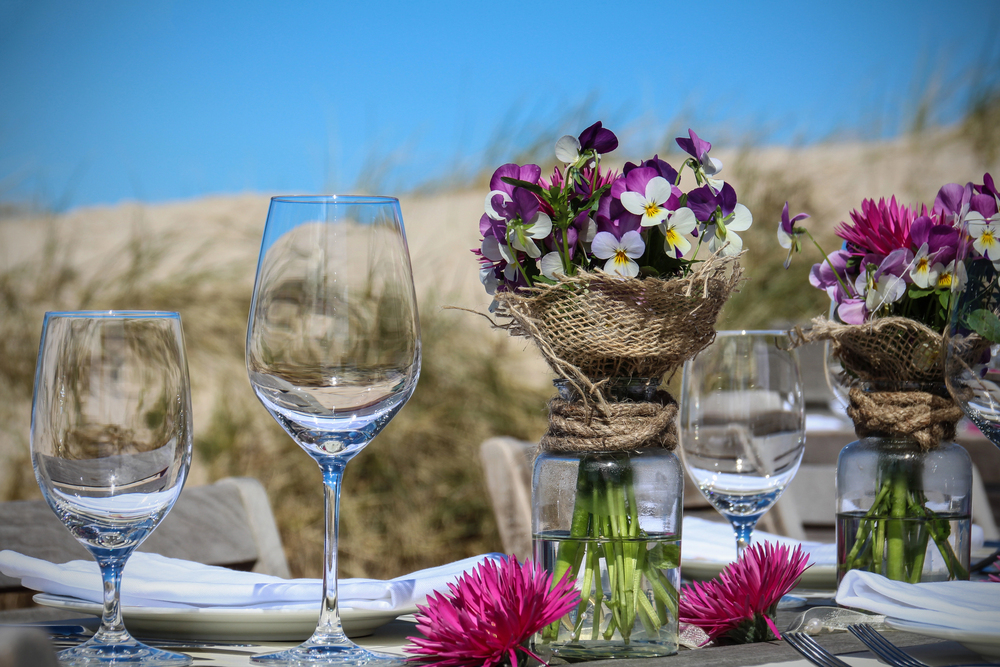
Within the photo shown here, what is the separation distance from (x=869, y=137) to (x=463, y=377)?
5.28 meters

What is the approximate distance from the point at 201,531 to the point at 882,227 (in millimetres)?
807

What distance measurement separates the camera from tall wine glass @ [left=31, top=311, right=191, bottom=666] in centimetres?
56

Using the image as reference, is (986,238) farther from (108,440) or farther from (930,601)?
(108,440)

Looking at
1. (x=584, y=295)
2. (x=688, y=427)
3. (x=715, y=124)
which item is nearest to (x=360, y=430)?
(x=584, y=295)

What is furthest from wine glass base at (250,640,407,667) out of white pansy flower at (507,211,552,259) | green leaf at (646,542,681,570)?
white pansy flower at (507,211,552,259)

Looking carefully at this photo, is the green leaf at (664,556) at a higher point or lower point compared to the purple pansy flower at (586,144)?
lower

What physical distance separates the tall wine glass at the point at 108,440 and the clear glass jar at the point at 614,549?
9.2 inches

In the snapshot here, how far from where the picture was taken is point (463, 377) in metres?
3.67

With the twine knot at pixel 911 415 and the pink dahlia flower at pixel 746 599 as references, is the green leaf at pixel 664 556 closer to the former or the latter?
the pink dahlia flower at pixel 746 599

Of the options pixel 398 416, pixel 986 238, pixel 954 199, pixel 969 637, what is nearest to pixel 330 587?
pixel 969 637

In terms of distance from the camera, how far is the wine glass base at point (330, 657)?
54cm

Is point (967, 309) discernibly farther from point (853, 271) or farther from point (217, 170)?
point (217, 170)

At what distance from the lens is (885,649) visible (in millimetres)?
528

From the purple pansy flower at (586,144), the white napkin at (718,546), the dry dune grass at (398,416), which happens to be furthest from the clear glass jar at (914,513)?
the dry dune grass at (398,416)
